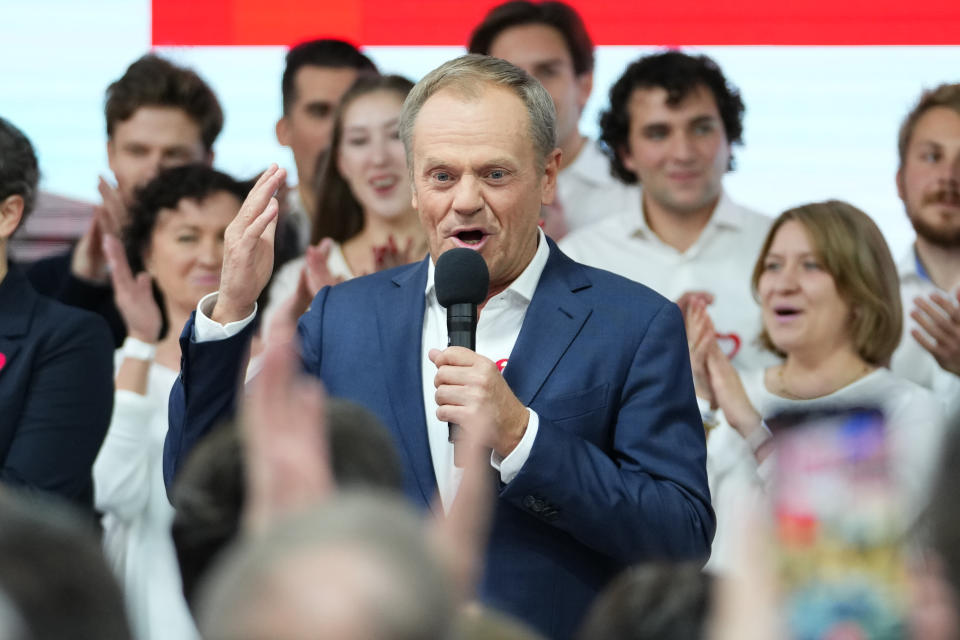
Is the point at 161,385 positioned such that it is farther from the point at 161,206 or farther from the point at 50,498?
the point at 50,498

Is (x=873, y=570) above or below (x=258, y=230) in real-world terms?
below

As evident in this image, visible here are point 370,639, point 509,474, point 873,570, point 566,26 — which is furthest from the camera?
point 566,26

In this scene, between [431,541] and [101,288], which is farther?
[101,288]

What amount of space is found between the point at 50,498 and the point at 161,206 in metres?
1.66

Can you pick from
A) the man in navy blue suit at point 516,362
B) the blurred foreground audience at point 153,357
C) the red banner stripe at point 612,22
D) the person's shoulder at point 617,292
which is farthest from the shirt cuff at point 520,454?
the red banner stripe at point 612,22

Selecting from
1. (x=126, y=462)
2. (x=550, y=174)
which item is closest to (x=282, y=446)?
(x=550, y=174)

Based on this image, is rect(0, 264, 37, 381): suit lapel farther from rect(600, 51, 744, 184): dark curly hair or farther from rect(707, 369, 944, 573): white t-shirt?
rect(600, 51, 744, 184): dark curly hair

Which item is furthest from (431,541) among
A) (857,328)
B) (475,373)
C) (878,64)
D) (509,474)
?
(878,64)

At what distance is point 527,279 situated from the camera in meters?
2.84

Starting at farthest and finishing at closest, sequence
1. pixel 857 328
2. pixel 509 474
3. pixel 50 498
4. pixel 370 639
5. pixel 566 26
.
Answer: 1. pixel 566 26
2. pixel 857 328
3. pixel 50 498
4. pixel 509 474
5. pixel 370 639

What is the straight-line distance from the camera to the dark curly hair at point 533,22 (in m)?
4.96

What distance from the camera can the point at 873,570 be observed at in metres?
2.18

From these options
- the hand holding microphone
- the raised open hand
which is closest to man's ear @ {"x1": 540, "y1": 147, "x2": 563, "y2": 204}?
the hand holding microphone

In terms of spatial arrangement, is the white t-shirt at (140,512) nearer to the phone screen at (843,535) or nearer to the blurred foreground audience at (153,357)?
the blurred foreground audience at (153,357)
